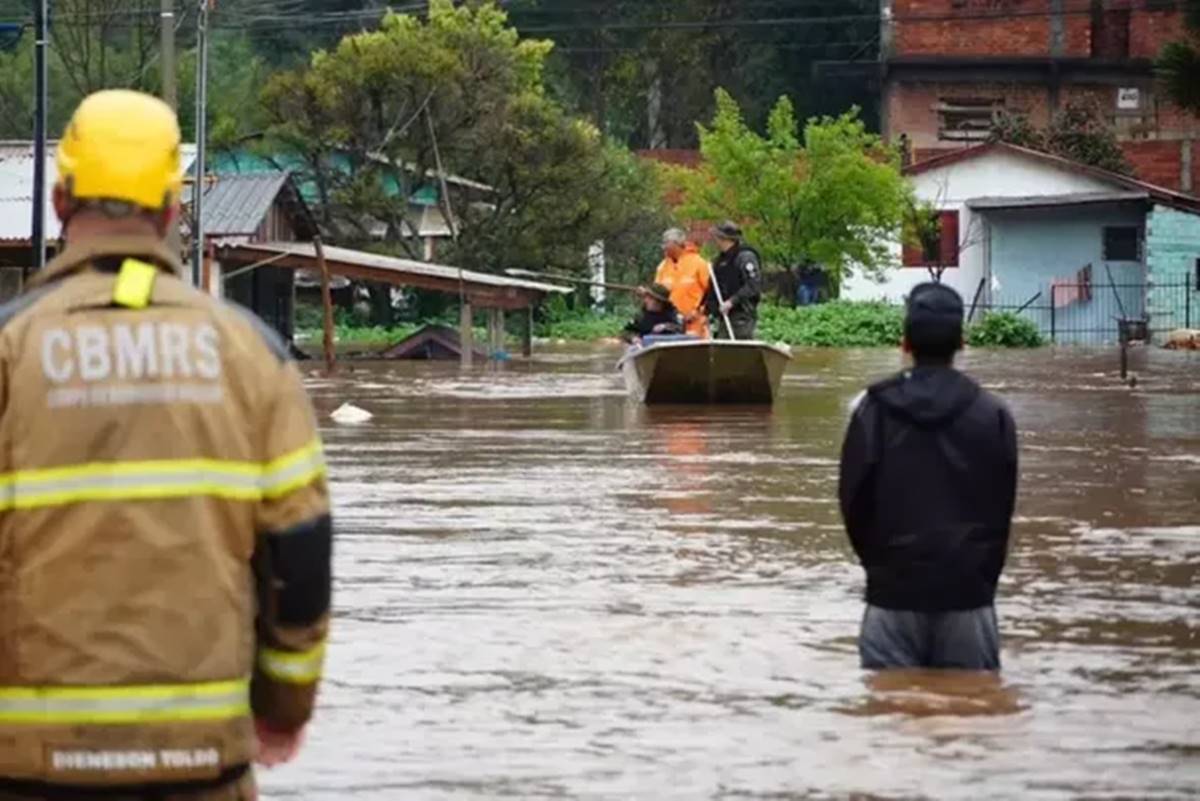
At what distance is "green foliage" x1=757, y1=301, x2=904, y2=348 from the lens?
5619cm

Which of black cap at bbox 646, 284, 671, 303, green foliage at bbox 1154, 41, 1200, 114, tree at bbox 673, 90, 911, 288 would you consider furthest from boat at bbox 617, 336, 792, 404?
tree at bbox 673, 90, 911, 288

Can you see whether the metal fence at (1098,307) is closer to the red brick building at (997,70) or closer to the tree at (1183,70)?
the red brick building at (997,70)

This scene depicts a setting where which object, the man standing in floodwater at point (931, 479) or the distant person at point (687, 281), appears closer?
the man standing in floodwater at point (931, 479)

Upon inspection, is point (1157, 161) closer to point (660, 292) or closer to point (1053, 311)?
point (1053, 311)

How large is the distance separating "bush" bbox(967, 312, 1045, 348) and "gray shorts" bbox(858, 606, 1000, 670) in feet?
151

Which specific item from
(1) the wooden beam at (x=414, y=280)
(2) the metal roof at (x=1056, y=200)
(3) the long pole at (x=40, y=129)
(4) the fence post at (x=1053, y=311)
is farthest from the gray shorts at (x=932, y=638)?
(4) the fence post at (x=1053, y=311)

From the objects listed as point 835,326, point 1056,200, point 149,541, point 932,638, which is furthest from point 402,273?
point 149,541

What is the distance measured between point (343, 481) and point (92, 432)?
44.7ft

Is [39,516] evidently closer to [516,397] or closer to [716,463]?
[716,463]

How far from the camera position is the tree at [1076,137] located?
68.7 metres

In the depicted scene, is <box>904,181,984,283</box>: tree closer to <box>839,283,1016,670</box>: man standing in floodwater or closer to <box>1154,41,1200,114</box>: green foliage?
<box>1154,41,1200,114</box>: green foliage

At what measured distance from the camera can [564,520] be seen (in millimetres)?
15227

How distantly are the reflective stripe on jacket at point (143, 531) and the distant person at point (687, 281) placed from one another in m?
21.8

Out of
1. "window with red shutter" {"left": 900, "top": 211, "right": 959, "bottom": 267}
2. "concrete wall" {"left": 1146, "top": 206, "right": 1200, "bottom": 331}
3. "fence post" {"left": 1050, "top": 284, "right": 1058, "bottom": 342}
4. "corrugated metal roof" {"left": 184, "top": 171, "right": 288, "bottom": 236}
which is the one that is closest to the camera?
"corrugated metal roof" {"left": 184, "top": 171, "right": 288, "bottom": 236}
